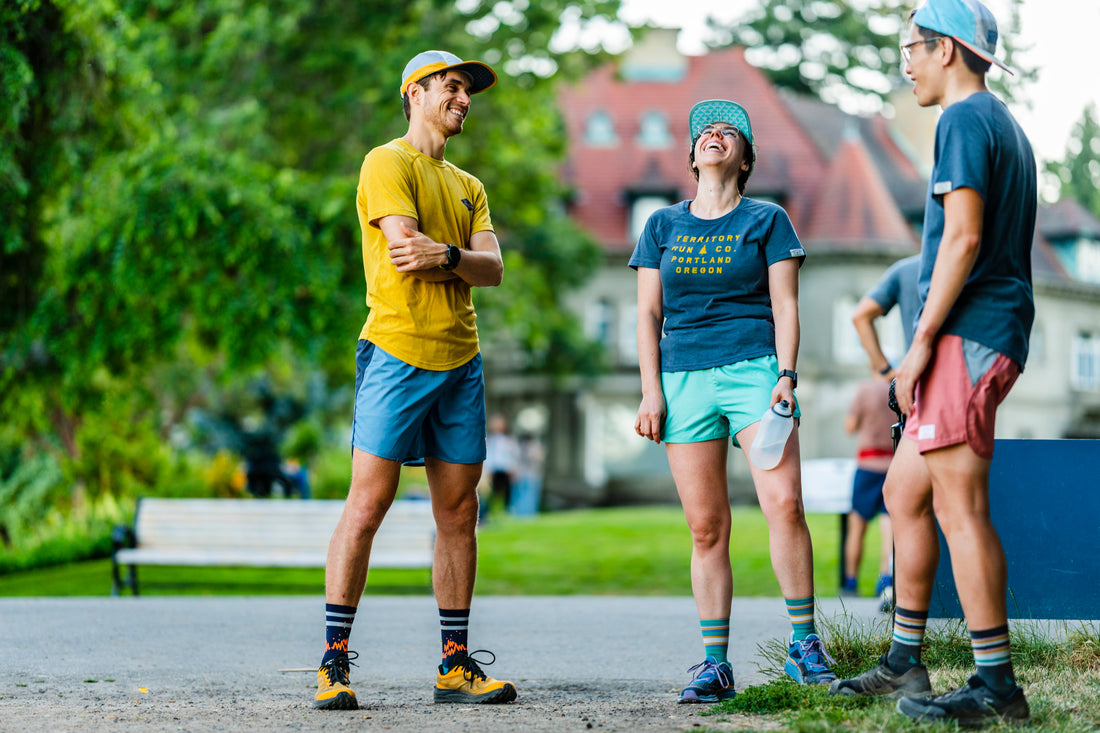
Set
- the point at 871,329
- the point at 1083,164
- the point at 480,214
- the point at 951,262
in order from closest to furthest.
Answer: the point at 951,262
the point at 480,214
the point at 871,329
the point at 1083,164

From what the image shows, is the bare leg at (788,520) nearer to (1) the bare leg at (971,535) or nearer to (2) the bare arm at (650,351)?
(2) the bare arm at (650,351)

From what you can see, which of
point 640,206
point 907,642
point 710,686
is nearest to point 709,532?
point 710,686

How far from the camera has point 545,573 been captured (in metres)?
12.9

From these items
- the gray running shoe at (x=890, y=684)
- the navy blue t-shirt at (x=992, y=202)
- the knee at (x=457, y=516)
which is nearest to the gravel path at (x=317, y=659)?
the gray running shoe at (x=890, y=684)

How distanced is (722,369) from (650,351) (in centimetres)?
31

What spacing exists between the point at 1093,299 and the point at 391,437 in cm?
4589

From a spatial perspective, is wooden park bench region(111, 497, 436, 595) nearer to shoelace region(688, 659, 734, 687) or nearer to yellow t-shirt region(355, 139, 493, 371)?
yellow t-shirt region(355, 139, 493, 371)

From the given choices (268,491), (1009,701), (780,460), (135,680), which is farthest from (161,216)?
(1009,701)

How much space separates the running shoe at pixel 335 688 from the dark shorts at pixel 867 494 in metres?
5.71

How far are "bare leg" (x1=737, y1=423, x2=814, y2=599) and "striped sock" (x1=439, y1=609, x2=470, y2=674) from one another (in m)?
1.22

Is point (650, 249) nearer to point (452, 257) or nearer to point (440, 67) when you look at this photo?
point (452, 257)

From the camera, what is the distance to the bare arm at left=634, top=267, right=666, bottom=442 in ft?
15.8

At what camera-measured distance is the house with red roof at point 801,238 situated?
39469mm

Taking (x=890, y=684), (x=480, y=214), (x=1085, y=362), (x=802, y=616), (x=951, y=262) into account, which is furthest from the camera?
(x=1085, y=362)
